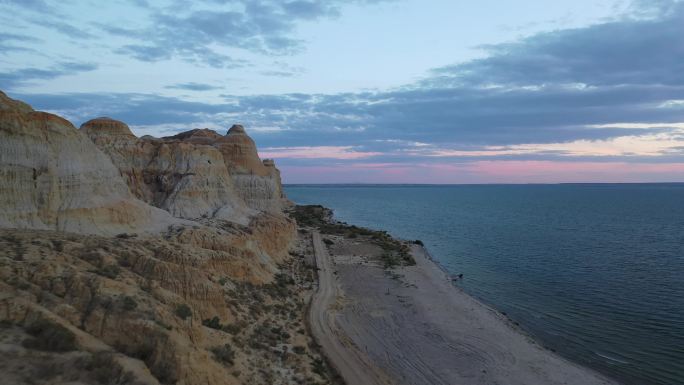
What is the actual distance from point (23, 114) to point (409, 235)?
6364 centimetres

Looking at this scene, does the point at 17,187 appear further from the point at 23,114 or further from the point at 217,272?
the point at 217,272

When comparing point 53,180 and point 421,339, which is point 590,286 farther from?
point 53,180

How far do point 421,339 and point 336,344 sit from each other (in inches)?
233

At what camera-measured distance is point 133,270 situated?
19078 mm

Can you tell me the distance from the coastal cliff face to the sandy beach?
2066 millimetres

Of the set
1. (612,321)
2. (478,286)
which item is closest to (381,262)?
(478,286)

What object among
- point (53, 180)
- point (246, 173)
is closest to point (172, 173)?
point (246, 173)

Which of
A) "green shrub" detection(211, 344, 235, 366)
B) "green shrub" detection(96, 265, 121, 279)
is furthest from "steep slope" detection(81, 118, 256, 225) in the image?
"green shrub" detection(211, 344, 235, 366)

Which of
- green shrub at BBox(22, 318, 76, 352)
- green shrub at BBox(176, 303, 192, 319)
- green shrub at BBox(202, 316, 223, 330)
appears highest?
green shrub at BBox(22, 318, 76, 352)

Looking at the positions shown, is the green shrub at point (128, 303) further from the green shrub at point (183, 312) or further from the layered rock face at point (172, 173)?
the layered rock face at point (172, 173)

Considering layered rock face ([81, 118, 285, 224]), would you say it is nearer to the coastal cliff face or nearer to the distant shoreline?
the coastal cliff face

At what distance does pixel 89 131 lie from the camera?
39.2 meters

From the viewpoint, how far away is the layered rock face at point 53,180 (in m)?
22.4

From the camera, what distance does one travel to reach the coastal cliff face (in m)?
12.8
